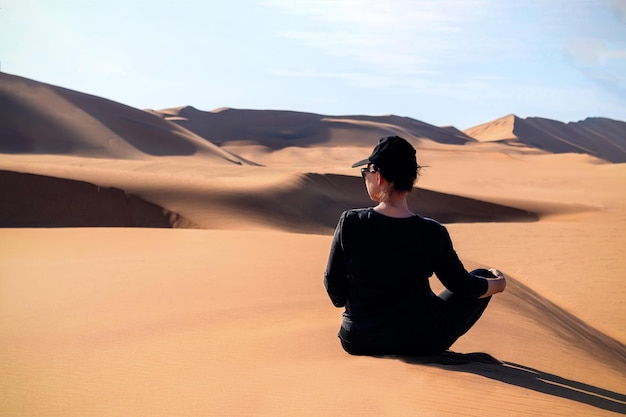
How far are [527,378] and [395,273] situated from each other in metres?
0.96

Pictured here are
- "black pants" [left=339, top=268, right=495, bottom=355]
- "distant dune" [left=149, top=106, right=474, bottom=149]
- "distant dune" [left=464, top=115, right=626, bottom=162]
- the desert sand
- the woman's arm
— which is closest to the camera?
the desert sand

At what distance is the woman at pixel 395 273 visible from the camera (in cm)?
312

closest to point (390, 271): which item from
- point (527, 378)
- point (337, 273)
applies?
point (337, 273)

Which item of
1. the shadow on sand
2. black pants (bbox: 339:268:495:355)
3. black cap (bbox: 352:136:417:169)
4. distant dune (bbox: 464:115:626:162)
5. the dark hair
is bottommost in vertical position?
the shadow on sand

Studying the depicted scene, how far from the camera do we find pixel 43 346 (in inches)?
156

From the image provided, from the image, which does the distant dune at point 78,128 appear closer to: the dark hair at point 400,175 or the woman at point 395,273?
the woman at point 395,273

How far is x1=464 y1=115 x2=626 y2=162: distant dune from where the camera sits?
8088 centimetres

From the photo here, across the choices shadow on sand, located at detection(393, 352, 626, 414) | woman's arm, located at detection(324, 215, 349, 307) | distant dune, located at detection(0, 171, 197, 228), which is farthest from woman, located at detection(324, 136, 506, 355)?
distant dune, located at detection(0, 171, 197, 228)

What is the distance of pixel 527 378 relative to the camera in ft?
11.3

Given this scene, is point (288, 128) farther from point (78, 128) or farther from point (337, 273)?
point (337, 273)

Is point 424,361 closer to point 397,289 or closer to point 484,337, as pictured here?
point 397,289

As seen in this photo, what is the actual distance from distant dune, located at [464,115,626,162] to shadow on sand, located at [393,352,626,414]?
76.1 metres

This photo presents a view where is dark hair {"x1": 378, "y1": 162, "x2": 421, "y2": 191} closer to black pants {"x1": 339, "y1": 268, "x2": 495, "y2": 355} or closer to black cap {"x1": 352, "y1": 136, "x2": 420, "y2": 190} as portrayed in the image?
black cap {"x1": 352, "y1": 136, "x2": 420, "y2": 190}

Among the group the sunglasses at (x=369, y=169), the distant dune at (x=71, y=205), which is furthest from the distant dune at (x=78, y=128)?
the sunglasses at (x=369, y=169)
